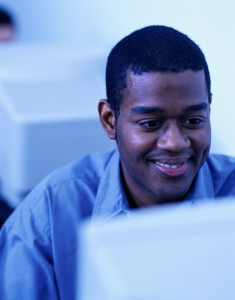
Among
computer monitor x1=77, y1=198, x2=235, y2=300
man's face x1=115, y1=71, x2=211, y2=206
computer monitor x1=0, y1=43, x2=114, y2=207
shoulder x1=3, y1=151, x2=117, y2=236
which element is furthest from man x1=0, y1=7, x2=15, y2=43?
computer monitor x1=77, y1=198, x2=235, y2=300

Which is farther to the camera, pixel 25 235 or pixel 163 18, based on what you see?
pixel 163 18

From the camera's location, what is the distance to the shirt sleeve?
3.06 feet

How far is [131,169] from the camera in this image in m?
0.94

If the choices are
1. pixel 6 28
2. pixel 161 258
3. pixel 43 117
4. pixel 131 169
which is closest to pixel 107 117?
pixel 131 169

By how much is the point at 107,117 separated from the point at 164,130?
18cm

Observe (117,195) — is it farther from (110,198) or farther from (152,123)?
(152,123)

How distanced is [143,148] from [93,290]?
1.59ft

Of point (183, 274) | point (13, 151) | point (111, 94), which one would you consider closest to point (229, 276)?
point (183, 274)

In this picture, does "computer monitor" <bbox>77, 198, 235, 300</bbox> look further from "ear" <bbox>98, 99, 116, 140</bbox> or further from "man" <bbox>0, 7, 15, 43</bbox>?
"man" <bbox>0, 7, 15, 43</bbox>

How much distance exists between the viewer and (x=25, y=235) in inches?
38.3

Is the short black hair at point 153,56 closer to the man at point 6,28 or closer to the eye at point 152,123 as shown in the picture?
the eye at point 152,123

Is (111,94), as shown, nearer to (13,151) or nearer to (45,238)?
(45,238)

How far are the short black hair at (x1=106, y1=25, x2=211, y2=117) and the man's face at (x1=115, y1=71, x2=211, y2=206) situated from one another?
0.5 inches

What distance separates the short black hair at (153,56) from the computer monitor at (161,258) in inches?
18.0
